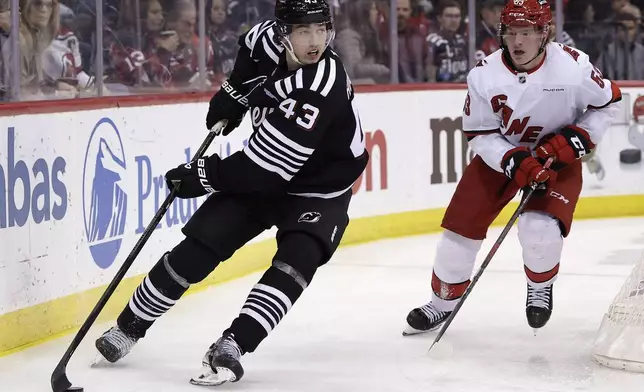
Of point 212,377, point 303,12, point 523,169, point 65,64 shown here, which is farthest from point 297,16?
point 65,64

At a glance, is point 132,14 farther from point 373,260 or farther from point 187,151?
point 373,260

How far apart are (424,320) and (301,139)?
1066 mm

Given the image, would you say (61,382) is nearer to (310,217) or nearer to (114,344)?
(114,344)

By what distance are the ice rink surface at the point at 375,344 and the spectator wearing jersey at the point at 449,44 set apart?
1.83 meters

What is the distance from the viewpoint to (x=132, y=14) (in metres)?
5.29

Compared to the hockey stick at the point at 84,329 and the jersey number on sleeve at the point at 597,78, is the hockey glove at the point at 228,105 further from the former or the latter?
the jersey number on sleeve at the point at 597,78

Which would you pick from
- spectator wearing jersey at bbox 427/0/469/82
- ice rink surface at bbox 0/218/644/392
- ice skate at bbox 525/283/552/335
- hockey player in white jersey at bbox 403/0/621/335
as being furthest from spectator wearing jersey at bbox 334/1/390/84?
ice skate at bbox 525/283/552/335

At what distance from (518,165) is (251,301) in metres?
0.93

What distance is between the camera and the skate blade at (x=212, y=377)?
3367 mm

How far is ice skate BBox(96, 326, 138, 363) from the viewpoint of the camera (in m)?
3.65

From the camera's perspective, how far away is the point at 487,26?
7320 millimetres

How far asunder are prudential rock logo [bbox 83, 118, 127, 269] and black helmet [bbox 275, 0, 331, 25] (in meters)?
1.28

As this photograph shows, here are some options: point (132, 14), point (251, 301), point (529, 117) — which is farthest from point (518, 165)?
point (132, 14)

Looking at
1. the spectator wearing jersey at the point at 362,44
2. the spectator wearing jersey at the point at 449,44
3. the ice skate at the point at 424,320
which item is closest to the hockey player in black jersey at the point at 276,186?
the ice skate at the point at 424,320
